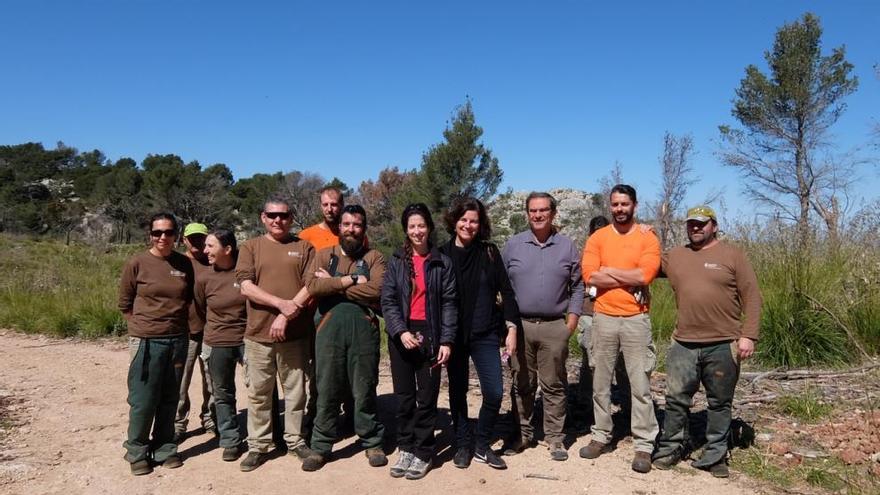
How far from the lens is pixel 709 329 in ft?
13.5

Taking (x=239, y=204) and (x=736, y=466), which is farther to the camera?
(x=239, y=204)

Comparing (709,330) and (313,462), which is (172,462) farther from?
(709,330)

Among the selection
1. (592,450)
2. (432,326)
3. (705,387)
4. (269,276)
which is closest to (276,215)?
(269,276)

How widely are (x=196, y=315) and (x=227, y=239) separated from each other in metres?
0.78

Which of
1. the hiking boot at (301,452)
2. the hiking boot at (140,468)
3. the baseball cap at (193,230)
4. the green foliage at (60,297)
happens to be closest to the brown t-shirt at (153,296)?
the baseball cap at (193,230)

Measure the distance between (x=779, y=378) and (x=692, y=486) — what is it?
9.11 ft

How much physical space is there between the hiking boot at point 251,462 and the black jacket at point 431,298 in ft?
4.62

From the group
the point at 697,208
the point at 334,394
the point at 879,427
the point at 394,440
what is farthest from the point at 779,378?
the point at 334,394

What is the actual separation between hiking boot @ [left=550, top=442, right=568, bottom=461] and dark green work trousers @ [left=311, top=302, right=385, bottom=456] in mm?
1459

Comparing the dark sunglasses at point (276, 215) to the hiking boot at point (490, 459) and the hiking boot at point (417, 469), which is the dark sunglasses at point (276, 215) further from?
the hiking boot at point (490, 459)

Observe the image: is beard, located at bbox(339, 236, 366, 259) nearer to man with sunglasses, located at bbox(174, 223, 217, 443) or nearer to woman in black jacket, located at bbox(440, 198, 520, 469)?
woman in black jacket, located at bbox(440, 198, 520, 469)

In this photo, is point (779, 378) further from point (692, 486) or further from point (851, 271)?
point (692, 486)

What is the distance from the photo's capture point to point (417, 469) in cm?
420

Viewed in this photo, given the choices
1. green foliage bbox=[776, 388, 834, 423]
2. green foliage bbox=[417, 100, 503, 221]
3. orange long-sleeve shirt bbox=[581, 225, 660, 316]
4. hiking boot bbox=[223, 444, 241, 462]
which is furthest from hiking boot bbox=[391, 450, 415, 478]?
green foliage bbox=[417, 100, 503, 221]
